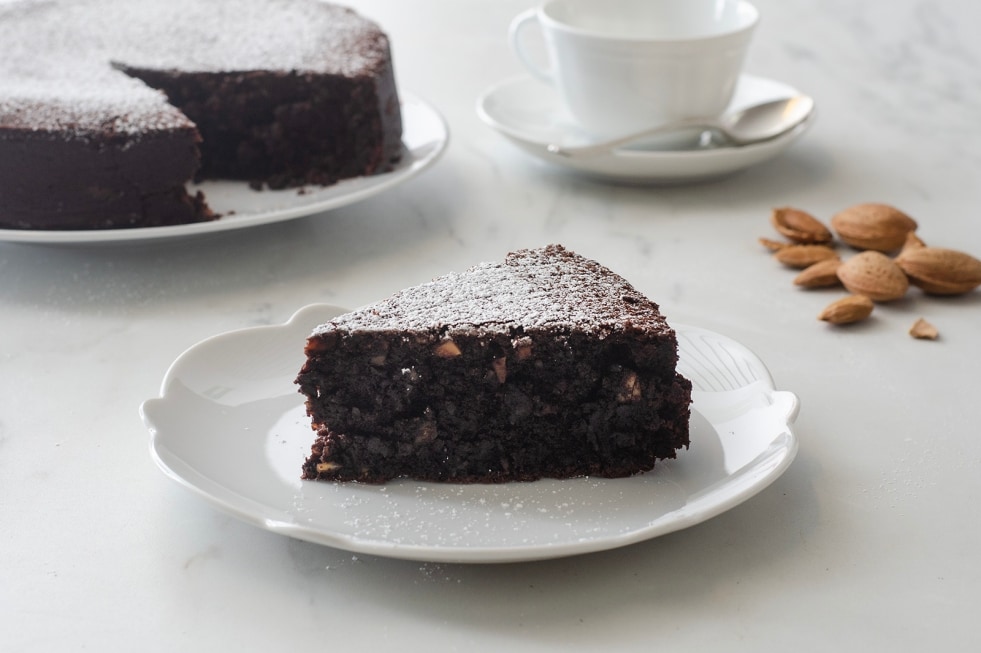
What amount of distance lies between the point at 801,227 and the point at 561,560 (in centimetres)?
145

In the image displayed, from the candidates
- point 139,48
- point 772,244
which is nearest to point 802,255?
point 772,244

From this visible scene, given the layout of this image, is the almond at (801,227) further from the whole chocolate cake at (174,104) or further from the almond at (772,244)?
the whole chocolate cake at (174,104)

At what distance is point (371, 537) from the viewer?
5.08ft

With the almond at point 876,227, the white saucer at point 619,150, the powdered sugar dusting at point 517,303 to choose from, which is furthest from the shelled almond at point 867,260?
the powdered sugar dusting at point 517,303

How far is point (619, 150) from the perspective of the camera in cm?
301

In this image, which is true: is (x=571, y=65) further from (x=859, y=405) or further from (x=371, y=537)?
(x=371, y=537)

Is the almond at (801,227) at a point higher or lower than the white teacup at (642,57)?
lower

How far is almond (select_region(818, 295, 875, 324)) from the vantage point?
2.33m

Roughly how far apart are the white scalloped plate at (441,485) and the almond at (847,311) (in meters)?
0.45

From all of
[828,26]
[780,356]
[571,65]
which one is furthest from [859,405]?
[828,26]

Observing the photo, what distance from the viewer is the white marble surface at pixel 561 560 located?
1.50 m

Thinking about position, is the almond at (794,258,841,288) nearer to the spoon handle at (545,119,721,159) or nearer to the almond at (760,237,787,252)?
the almond at (760,237,787,252)

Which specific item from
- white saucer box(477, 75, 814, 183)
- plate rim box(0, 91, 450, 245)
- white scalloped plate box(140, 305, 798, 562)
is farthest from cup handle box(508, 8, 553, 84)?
white scalloped plate box(140, 305, 798, 562)

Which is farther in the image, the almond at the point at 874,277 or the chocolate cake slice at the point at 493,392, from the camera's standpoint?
the almond at the point at 874,277
